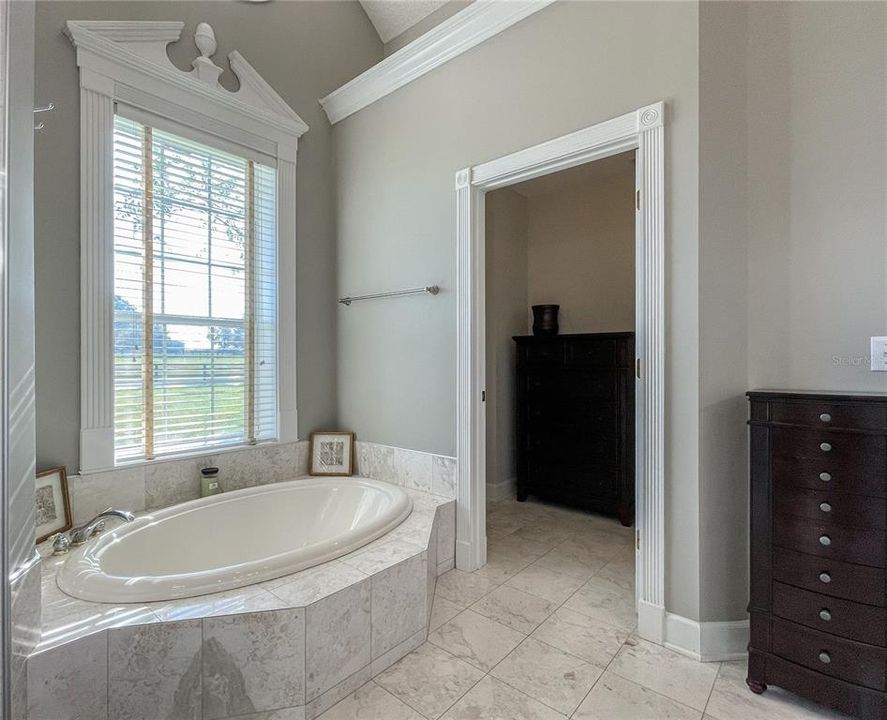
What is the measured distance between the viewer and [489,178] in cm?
229

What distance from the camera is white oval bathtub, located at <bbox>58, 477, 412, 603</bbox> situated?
1.44 metres

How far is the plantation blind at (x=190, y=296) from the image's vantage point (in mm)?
2184

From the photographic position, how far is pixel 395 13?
3137 mm

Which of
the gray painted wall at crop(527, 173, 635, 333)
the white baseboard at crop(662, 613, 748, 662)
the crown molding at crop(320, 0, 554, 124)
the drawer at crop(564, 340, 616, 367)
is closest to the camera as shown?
the white baseboard at crop(662, 613, 748, 662)

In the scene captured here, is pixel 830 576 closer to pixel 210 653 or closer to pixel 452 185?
pixel 210 653

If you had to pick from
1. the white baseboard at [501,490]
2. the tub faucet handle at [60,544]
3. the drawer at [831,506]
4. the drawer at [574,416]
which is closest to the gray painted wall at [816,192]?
the drawer at [831,506]

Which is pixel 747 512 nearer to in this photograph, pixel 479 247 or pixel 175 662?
pixel 479 247

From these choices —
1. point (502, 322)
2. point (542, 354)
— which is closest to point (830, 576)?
point (542, 354)

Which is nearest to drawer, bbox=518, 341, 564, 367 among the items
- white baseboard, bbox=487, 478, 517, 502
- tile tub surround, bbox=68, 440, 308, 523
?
white baseboard, bbox=487, 478, 517, 502

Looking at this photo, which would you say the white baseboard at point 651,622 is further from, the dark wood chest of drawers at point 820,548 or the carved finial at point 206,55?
the carved finial at point 206,55

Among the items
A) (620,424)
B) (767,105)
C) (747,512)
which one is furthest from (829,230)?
(620,424)

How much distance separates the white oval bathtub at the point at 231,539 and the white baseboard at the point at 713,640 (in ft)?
4.07

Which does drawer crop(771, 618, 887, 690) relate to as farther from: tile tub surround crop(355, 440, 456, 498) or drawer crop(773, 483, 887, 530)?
tile tub surround crop(355, 440, 456, 498)

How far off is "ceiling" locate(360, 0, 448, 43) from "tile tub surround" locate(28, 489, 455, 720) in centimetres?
350
